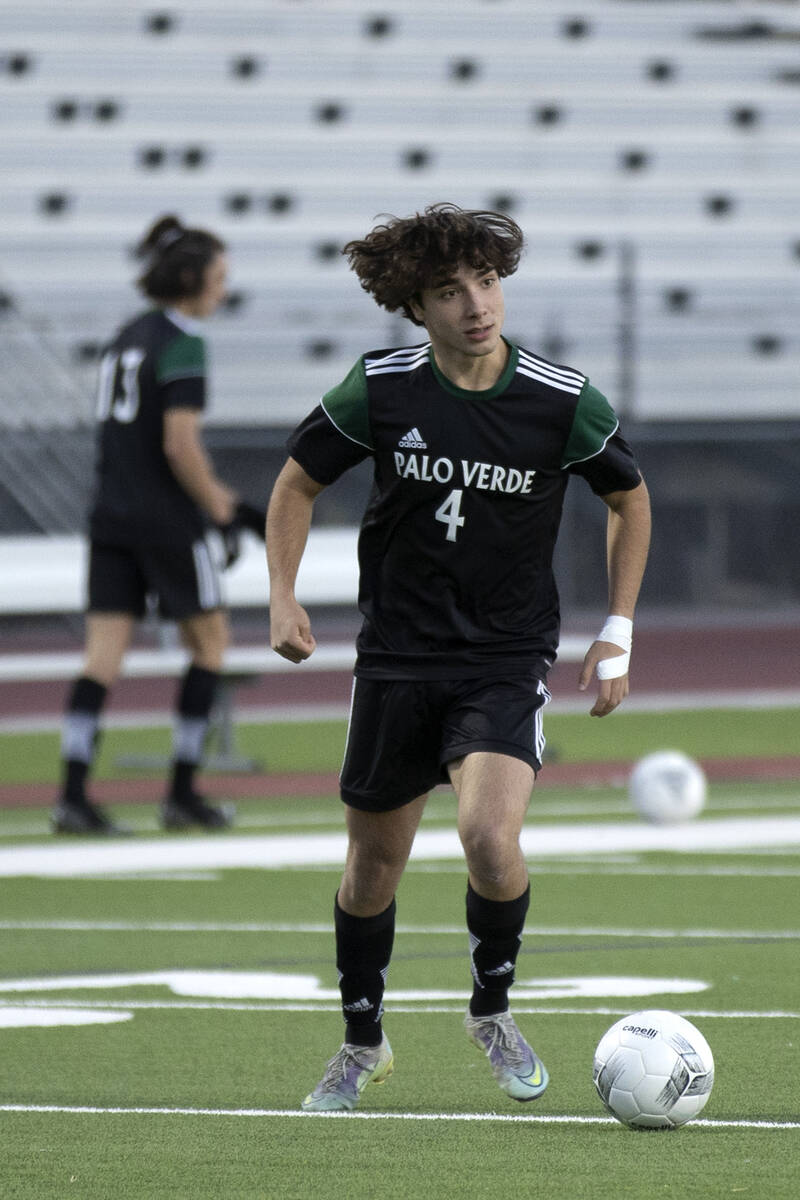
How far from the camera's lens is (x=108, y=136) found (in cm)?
2670

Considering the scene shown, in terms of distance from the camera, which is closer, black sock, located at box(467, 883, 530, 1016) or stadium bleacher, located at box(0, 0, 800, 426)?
black sock, located at box(467, 883, 530, 1016)

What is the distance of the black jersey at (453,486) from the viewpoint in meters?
4.25

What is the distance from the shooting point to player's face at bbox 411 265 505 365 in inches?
165

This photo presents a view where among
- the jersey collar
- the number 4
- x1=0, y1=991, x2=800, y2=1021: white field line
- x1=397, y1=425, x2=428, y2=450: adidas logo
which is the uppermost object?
the jersey collar

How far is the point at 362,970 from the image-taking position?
433 cm

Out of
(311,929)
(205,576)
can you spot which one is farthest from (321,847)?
(311,929)

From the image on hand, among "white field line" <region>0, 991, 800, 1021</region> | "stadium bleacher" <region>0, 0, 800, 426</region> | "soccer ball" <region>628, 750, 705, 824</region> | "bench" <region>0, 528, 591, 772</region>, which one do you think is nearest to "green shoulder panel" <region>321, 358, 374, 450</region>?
"white field line" <region>0, 991, 800, 1021</region>

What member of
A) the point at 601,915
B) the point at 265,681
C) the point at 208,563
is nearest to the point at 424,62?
the point at 265,681

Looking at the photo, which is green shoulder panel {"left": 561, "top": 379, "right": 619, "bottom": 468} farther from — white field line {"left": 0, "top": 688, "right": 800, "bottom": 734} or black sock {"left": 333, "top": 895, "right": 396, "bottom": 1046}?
white field line {"left": 0, "top": 688, "right": 800, "bottom": 734}

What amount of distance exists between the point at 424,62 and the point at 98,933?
2243 centimetres

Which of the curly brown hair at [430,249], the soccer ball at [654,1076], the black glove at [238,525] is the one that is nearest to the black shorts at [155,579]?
the black glove at [238,525]

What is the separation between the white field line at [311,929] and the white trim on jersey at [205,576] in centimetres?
214

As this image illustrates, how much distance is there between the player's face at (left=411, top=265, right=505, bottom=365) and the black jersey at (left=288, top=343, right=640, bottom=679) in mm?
108

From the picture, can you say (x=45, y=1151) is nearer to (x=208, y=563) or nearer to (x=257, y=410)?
(x=208, y=563)
